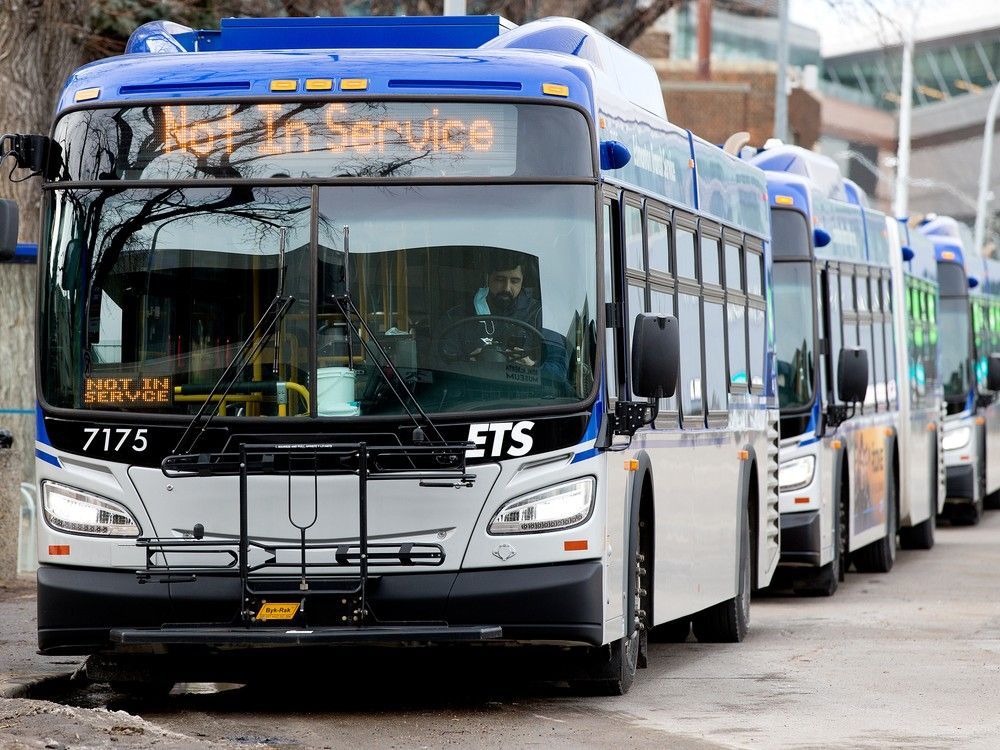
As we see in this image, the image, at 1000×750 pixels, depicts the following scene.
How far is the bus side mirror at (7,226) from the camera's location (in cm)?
996

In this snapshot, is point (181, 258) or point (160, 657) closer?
point (181, 258)

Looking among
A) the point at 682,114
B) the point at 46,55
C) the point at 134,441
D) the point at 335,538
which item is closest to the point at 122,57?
the point at 134,441

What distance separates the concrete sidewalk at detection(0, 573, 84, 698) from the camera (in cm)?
1055

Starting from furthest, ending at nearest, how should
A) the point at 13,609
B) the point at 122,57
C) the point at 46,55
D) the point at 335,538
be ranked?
the point at 46,55 < the point at 13,609 < the point at 122,57 < the point at 335,538

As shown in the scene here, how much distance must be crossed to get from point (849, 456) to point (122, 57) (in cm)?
988

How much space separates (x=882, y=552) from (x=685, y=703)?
10.5 metres

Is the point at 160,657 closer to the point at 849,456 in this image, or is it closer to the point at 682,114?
the point at 849,456

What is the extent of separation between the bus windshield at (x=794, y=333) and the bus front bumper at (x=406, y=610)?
801 centimetres

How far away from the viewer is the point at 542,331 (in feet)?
31.4

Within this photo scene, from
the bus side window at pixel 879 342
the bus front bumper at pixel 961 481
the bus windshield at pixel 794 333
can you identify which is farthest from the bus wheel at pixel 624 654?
the bus front bumper at pixel 961 481

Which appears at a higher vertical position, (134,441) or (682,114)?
(682,114)

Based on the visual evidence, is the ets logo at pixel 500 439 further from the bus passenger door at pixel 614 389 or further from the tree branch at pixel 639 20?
the tree branch at pixel 639 20

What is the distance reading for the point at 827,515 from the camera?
57.5ft

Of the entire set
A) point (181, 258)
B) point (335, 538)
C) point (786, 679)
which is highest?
point (181, 258)
